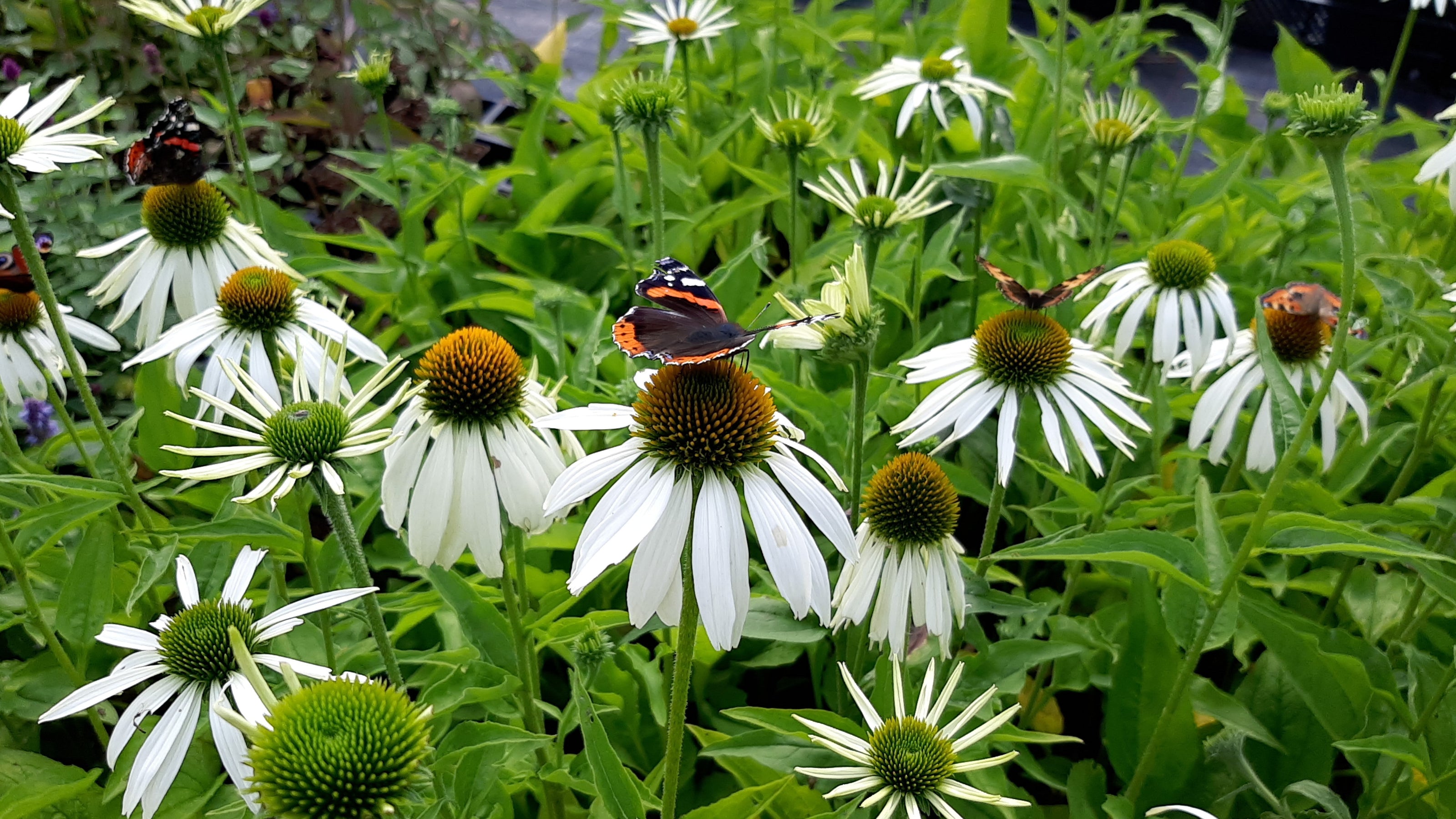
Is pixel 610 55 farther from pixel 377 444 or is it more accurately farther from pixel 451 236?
pixel 377 444

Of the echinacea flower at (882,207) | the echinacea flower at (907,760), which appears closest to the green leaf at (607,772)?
the echinacea flower at (907,760)

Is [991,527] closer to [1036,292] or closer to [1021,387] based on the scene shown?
[1021,387]

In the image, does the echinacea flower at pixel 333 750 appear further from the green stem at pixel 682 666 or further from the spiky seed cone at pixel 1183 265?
the spiky seed cone at pixel 1183 265

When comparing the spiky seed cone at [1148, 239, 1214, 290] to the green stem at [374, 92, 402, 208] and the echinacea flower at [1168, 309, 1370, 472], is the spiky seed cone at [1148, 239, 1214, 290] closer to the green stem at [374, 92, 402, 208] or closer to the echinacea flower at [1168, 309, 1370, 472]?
the echinacea flower at [1168, 309, 1370, 472]

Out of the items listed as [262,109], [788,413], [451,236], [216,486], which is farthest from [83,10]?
[788,413]

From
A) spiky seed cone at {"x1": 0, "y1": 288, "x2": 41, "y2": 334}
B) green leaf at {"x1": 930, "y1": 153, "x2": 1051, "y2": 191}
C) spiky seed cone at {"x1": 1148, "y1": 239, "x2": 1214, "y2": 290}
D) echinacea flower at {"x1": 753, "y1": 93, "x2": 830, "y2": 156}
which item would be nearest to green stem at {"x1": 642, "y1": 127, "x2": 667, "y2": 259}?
echinacea flower at {"x1": 753, "y1": 93, "x2": 830, "y2": 156}

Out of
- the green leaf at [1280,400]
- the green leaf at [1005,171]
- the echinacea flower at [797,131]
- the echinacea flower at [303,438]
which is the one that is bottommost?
the echinacea flower at [303,438]

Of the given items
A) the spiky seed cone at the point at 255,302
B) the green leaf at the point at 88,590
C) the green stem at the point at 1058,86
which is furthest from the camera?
the green stem at the point at 1058,86
